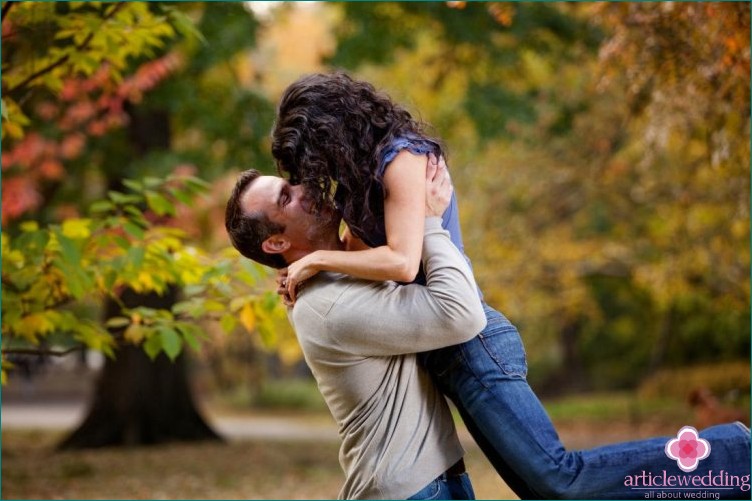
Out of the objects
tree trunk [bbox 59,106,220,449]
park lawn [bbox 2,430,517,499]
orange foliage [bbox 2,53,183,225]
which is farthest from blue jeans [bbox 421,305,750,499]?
tree trunk [bbox 59,106,220,449]

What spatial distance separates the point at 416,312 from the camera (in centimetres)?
284

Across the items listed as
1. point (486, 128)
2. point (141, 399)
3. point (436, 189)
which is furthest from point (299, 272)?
point (141, 399)

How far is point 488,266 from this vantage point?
14156mm

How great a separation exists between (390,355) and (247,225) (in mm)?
638

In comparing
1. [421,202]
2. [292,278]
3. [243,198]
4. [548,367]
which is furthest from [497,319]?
[548,367]

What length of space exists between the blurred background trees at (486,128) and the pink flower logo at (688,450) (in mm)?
2372

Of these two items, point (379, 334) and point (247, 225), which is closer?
point (379, 334)

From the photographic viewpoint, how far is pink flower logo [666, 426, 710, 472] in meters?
2.82

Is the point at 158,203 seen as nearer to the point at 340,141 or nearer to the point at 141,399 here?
the point at 340,141

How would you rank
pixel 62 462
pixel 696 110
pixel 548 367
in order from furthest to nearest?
pixel 548 367, pixel 62 462, pixel 696 110

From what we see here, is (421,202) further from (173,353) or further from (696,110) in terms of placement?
(696,110)

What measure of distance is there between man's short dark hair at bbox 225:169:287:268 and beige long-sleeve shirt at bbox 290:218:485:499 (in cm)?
23

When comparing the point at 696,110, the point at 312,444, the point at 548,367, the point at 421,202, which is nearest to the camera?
the point at 421,202

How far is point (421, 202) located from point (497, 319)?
18.0 inches
